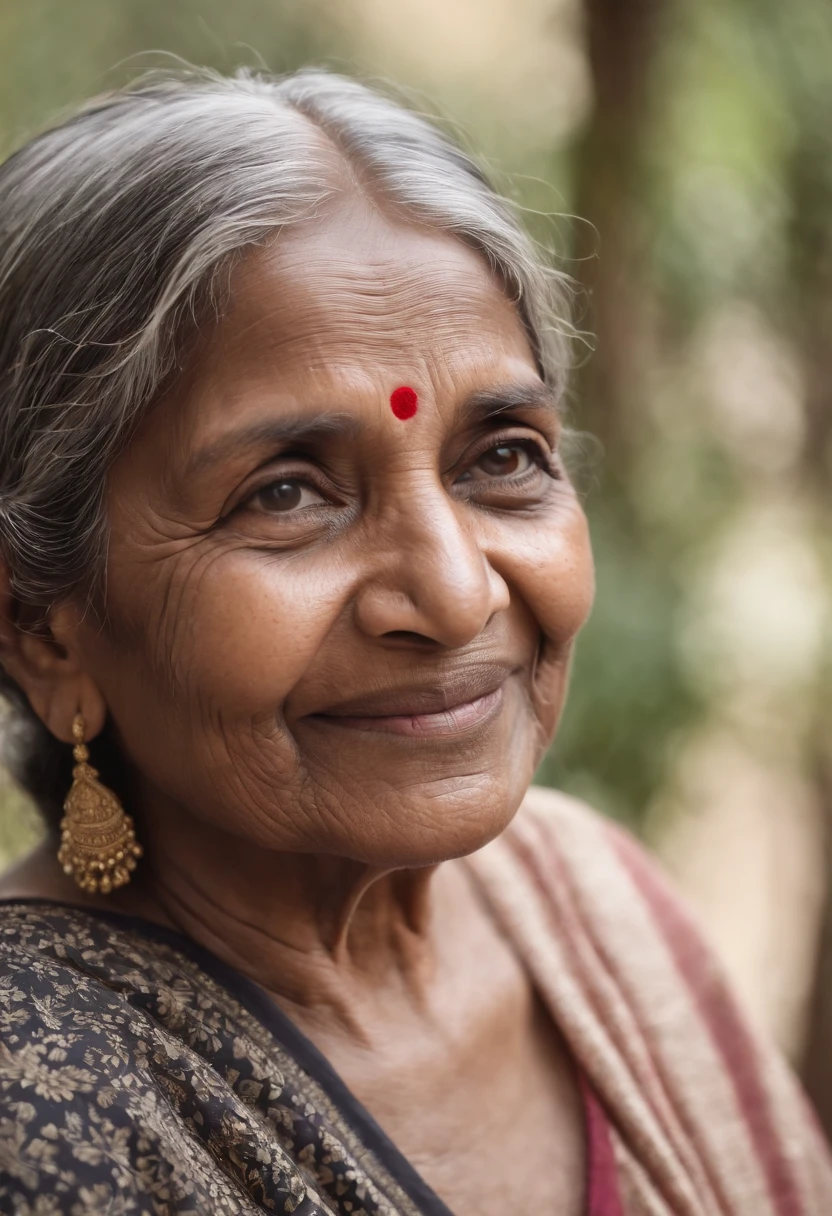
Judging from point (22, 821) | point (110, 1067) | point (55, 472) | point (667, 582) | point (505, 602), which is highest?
point (55, 472)

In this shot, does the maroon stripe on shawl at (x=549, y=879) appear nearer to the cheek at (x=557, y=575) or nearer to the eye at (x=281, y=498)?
the cheek at (x=557, y=575)

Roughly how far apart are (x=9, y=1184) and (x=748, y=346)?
12.5 ft

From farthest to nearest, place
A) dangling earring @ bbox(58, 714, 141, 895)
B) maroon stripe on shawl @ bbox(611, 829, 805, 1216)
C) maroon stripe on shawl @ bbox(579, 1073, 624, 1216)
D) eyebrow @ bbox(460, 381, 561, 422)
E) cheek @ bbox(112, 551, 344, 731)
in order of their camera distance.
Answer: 1. maroon stripe on shawl @ bbox(611, 829, 805, 1216)
2. maroon stripe on shawl @ bbox(579, 1073, 624, 1216)
3. dangling earring @ bbox(58, 714, 141, 895)
4. eyebrow @ bbox(460, 381, 561, 422)
5. cheek @ bbox(112, 551, 344, 731)

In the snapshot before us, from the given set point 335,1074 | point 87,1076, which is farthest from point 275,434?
point 335,1074

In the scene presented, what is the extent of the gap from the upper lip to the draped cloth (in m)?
0.46

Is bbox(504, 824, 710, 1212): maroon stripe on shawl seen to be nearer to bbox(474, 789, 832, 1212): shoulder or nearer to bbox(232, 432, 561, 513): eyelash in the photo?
bbox(474, 789, 832, 1212): shoulder

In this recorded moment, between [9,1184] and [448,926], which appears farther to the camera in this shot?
[448,926]

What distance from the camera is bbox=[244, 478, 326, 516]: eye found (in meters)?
1.57

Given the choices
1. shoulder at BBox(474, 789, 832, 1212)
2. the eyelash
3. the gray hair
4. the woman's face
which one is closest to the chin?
the woman's face

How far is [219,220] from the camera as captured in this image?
1.54 m

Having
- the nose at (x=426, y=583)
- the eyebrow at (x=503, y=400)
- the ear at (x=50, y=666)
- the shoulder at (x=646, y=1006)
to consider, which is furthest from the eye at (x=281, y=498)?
the shoulder at (x=646, y=1006)

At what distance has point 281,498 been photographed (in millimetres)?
1569

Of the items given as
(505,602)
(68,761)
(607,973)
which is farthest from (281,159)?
(607,973)

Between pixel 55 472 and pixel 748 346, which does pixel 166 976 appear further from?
pixel 748 346
